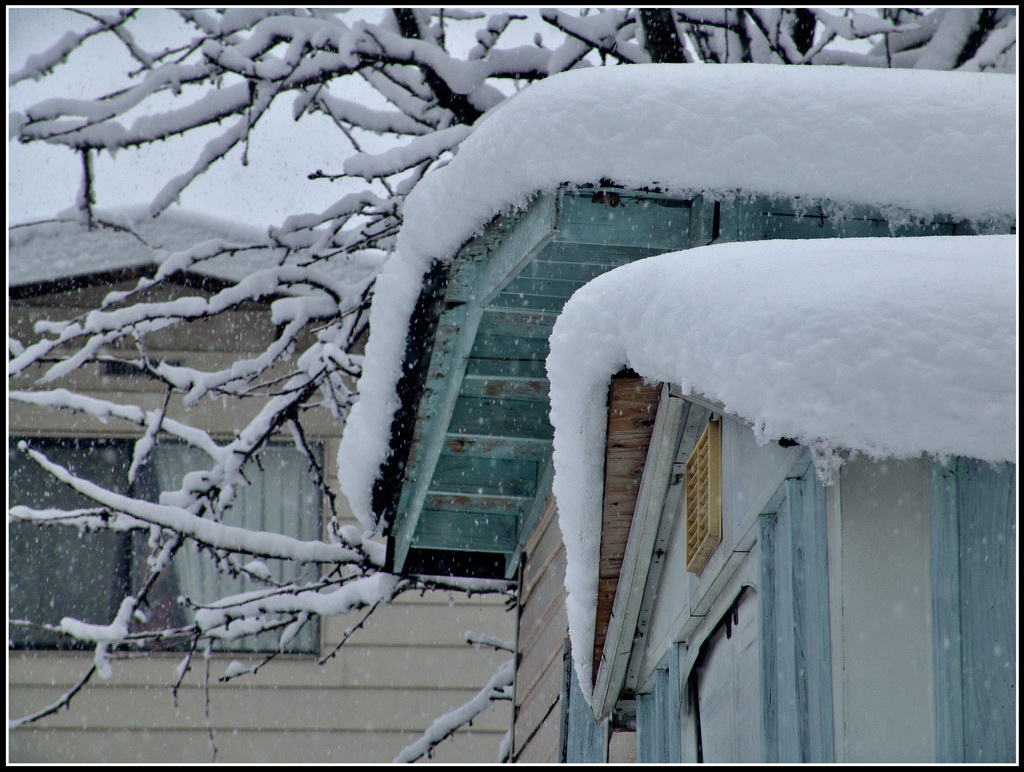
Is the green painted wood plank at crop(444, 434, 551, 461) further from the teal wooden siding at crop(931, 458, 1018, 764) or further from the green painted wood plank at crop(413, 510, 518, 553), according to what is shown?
the teal wooden siding at crop(931, 458, 1018, 764)

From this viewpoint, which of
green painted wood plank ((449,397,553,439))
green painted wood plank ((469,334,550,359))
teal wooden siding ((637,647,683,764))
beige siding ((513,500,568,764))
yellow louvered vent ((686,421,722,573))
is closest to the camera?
yellow louvered vent ((686,421,722,573))

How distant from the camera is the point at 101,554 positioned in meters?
7.53

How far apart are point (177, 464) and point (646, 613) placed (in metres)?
5.99

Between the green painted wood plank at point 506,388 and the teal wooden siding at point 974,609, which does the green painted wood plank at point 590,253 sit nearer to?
the green painted wood plank at point 506,388

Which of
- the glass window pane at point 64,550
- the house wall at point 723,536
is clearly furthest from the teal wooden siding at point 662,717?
the glass window pane at point 64,550

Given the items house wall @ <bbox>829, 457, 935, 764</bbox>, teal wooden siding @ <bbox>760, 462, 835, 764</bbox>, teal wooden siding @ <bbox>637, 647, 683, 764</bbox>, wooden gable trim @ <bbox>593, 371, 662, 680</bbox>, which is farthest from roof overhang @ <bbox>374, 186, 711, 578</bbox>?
house wall @ <bbox>829, 457, 935, 764</bbox>

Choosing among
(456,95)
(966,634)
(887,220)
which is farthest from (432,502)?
(966,634)

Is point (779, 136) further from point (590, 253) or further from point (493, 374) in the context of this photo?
point (493, 374)

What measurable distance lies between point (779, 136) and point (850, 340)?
1.39 m

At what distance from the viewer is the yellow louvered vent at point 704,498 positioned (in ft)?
5.68

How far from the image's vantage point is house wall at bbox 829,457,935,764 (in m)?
1.16

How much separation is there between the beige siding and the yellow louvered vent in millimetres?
2179

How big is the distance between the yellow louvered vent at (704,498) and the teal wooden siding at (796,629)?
259 millimetres

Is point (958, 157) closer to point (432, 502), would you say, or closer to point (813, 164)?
point (813, 164)
